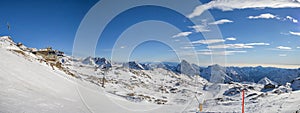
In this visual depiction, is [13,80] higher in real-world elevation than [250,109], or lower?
higher

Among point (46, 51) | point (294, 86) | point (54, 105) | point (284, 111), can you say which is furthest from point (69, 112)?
point (294, 86)

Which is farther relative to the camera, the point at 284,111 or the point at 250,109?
the point at 250,109

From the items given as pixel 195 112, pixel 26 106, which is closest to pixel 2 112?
pixel 26 106

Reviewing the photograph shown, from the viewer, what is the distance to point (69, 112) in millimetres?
16703

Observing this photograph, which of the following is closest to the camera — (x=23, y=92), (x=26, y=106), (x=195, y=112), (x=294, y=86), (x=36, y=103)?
(x=26, y=106)

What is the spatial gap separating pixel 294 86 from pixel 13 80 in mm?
123108

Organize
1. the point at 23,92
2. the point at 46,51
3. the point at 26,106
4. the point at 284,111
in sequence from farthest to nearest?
the point at 46,51, the point at 284,111, the point at 23,92, the point at 26,106

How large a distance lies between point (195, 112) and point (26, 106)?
16485 mm

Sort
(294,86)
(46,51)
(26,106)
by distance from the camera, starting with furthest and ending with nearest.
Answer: (294,86)
(46,51)
(26,106)

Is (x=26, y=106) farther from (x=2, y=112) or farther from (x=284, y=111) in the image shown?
(x=284, y=111)

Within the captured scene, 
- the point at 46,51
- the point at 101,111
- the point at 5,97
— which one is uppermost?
the point at 46,51

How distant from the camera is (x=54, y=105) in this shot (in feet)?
57.9

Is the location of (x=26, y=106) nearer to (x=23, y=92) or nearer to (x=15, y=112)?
(x=15, y=112)

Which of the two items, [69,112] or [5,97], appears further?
[69,112]
